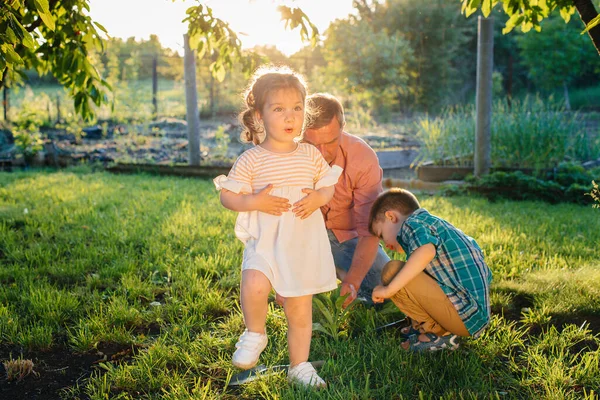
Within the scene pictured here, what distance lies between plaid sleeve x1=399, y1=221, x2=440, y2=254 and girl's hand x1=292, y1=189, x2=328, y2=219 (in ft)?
1.44

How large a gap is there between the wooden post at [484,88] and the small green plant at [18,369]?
595cm

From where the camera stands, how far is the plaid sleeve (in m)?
2.52

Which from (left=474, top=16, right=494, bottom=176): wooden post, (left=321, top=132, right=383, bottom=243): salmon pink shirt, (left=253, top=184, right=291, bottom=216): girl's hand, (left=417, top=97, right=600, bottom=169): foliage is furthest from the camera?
(left=417, top=97, right=600, bottom=169): foliage

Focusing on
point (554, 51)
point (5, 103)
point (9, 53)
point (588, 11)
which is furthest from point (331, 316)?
point (554, 51)

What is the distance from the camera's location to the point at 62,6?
12.2 ft

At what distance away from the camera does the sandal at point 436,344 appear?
271 centimetres

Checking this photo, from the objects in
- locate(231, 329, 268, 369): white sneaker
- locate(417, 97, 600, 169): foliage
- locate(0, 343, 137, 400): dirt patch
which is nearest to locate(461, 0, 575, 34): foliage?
locate(231, 329, 268, 369): white sneaker

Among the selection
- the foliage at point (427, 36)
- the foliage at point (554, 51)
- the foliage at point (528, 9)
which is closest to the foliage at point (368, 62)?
the foliage at point (427, 36)

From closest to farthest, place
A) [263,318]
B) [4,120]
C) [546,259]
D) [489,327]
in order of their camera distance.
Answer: [263,318]
[489,327]
[546,259]
[4,120]

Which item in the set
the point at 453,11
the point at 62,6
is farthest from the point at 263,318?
the point at 453,11

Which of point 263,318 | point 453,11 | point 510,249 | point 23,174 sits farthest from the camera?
point 453,11

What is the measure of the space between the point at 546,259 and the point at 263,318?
247 centimetres

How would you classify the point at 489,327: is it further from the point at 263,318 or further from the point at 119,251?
the point at 119,251

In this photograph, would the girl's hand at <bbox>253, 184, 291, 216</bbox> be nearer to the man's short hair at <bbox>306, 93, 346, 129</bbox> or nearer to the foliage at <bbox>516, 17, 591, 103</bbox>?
the man's short hair at <bbox>306, 93, 346, 129</bbox>
